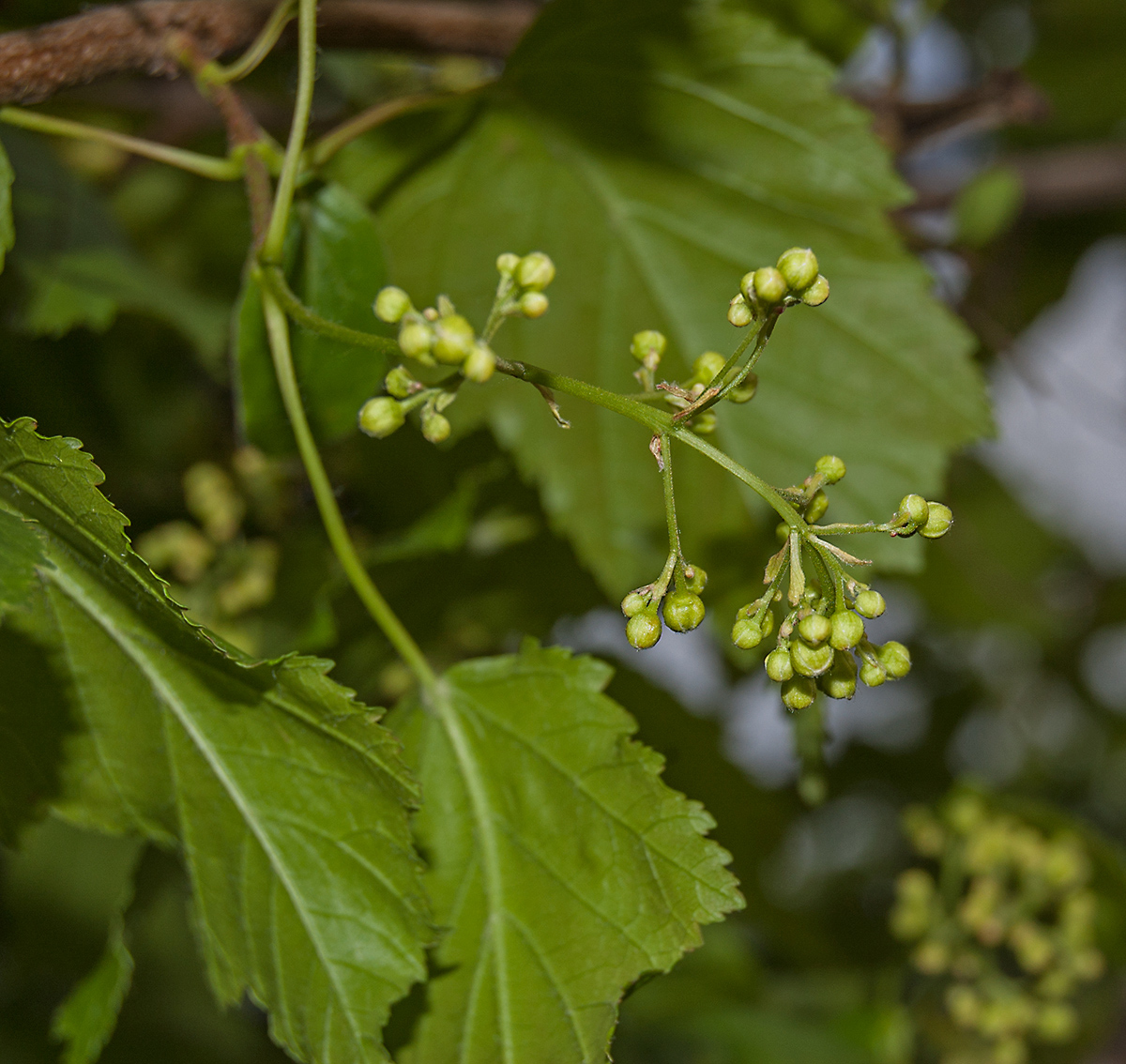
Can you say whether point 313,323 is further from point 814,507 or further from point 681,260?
point 681,260

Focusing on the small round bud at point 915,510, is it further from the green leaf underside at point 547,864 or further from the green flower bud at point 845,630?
the green leaf underside at point 547,864

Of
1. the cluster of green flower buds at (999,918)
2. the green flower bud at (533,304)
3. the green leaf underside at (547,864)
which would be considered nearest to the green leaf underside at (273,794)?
the green leaf underside at (547,864)

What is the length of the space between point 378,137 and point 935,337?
68 centimetres

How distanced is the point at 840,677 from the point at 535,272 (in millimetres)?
360

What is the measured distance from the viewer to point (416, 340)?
0.69 metres

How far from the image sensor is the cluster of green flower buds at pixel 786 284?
0.69m

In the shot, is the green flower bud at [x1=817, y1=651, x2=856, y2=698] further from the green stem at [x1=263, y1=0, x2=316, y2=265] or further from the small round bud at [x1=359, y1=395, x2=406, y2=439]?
the green stem at [x1=263, y1=0, x2=316, y2=265]

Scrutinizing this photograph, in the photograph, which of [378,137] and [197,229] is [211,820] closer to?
[378,137]

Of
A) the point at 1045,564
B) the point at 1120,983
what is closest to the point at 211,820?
the point at 1120,983

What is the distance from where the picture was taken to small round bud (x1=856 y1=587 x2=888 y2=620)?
27.5 inches

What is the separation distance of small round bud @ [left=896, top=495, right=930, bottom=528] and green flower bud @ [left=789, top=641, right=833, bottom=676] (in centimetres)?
11

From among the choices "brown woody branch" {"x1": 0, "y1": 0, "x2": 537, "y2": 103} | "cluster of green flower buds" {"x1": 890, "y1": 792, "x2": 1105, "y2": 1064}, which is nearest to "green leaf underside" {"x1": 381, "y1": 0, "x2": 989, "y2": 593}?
"brown woody branch" {"x1": 0, "y1": 0, "x2": 537, "y2": 103}

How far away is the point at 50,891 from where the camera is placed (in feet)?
5.40

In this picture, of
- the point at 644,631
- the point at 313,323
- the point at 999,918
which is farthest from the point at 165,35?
the point at 999,918
